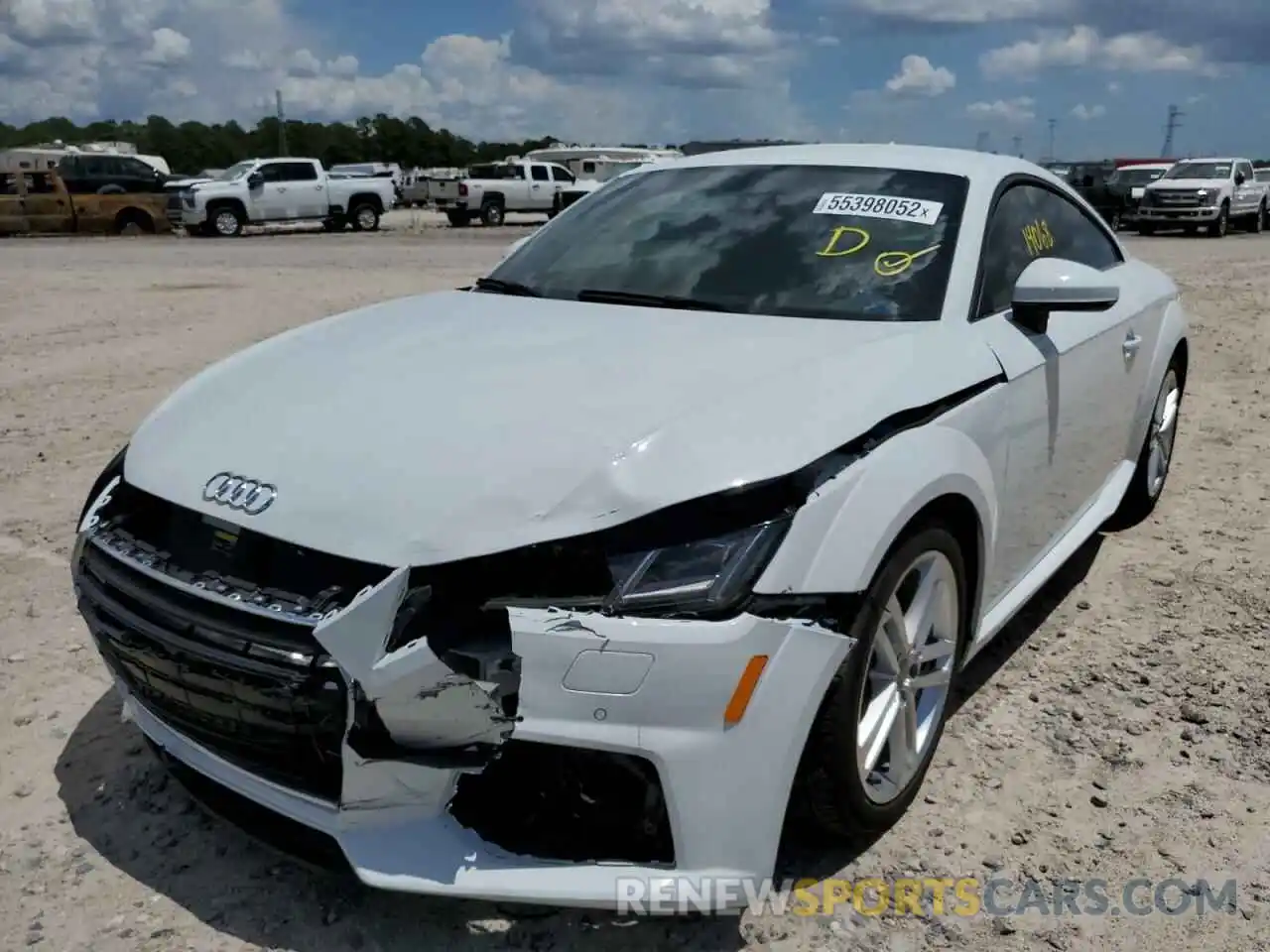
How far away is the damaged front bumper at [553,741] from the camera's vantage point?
6.50 feet

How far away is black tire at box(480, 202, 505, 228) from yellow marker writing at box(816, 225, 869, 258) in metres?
27.7

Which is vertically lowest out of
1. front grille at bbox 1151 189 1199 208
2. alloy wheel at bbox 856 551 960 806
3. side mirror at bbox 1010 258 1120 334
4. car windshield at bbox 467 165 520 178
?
front grille at bbox 1151 189 1199 208

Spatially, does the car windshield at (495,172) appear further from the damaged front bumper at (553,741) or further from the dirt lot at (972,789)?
the damaged front bumper at (553,741)

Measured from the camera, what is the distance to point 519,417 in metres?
2.33

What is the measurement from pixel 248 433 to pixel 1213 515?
4.33m

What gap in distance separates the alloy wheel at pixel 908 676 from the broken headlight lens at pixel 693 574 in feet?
1.40

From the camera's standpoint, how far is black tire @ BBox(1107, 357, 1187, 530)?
4637 mm

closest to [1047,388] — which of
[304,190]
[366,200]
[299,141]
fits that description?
[304,190]

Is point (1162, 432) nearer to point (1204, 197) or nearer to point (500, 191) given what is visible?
point (1204, 197)

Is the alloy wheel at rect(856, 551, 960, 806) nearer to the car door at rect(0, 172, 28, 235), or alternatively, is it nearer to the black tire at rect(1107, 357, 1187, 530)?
the black tire at rect(1107, 357, 1187, 530)

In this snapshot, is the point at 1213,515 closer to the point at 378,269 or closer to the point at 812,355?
the point at 812,355

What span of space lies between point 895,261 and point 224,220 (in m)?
24.4

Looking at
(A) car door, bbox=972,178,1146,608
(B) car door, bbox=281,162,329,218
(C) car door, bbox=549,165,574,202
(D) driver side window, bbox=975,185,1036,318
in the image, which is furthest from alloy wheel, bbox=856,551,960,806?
(C) car door, bbox=549,165,574,202

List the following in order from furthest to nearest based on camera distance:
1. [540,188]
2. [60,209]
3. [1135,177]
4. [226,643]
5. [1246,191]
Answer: [540,188]
[1135,177]
[1246,191]
[60,209]
[226,643]
